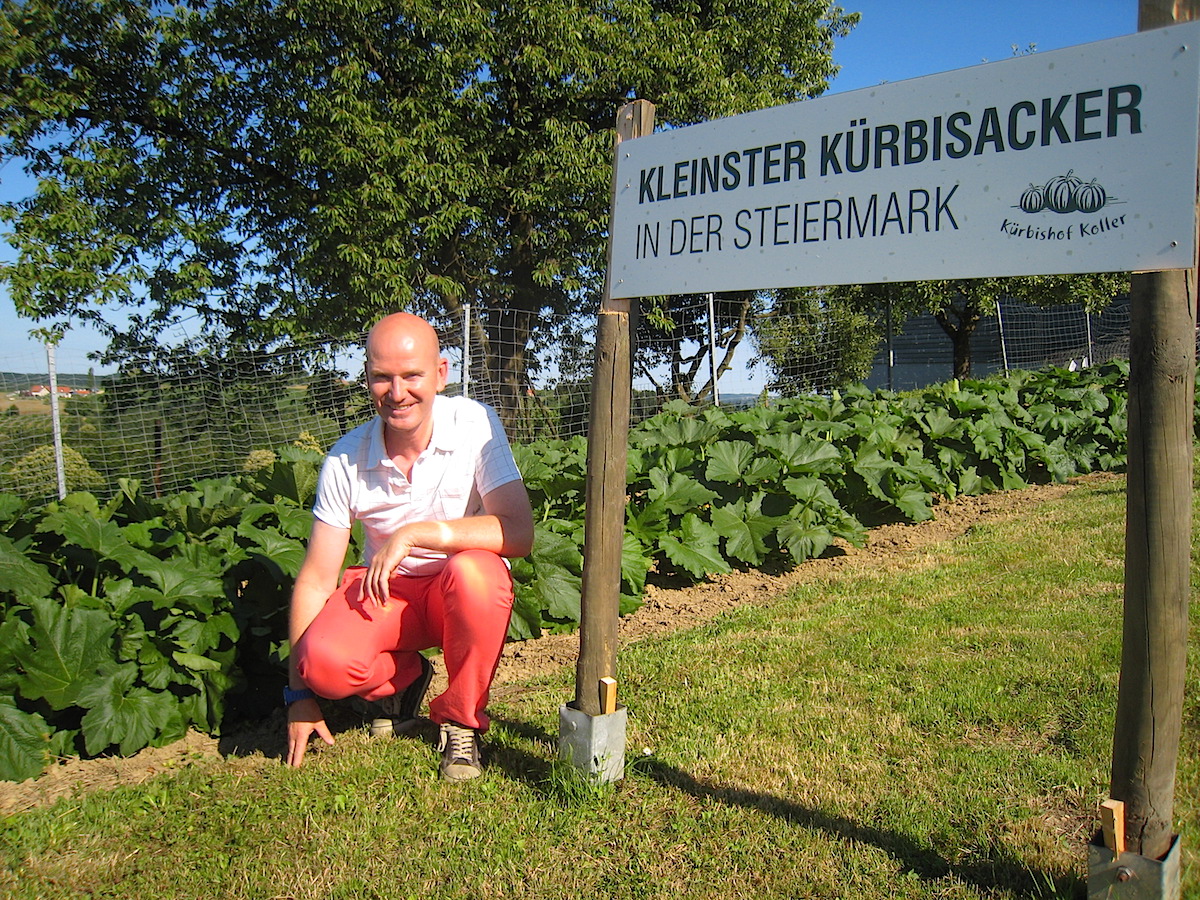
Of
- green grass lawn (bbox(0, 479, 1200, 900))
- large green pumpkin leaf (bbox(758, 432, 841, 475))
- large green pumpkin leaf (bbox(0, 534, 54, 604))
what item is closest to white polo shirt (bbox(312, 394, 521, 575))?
green grass lawn (bbox(0, 479, 1200, 900))

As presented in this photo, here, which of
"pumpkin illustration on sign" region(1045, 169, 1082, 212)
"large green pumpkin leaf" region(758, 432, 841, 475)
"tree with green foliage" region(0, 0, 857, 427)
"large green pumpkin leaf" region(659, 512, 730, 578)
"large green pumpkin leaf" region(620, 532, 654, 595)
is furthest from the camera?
"tree with green foliage" region(0, 0, 857, 427)

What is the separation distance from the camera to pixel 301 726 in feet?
9.57

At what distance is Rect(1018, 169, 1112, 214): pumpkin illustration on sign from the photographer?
1957mm

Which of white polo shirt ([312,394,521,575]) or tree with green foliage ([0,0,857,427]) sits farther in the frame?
tree with green foliage ([0,0,857,427])

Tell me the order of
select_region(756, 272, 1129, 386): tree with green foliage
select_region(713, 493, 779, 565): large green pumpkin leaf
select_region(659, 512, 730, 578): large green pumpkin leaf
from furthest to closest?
select_region(756, 272, 1129, 386): tree with green foliage → select_region(713, 493, 779, 565): large green pumpkin leaf → select_region(659, 512, 730, 578): large green pumpkin leaf

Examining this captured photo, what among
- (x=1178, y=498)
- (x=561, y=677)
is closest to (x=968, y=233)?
(x=1178, y=498)

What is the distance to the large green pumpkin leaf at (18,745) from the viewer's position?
2.74 m

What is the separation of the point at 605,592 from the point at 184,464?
6.85 meters

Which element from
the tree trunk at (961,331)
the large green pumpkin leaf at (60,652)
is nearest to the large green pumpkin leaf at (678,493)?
the large green pumpkin leaf at (60,652)

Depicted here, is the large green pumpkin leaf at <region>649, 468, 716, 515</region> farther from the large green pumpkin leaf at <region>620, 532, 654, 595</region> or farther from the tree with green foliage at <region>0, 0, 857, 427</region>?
the tree with green foliage at <region>0, 0, 857, 427</region>

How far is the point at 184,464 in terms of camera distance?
27.8 ft

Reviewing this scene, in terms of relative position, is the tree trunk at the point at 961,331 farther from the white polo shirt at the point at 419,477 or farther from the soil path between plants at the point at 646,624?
the white polo shirt at the point at 419,477

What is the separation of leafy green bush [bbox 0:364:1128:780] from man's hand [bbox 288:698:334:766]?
1.13 ft

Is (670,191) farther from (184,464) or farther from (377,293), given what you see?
(377,293)
